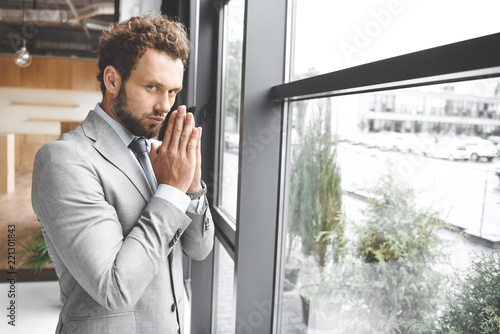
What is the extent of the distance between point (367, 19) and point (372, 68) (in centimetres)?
26

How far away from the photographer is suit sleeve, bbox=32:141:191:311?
3.12 feet

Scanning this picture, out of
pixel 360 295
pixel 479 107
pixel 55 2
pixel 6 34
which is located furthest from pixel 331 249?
pixel 6 34

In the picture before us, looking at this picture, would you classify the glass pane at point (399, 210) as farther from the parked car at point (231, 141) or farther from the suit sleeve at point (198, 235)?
the parked car at point (231, 141)

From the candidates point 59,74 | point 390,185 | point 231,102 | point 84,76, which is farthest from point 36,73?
point 390,185

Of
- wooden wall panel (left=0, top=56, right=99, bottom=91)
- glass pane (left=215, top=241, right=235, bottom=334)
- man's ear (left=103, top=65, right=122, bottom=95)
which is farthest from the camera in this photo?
wooden wall panel (left=0, top=56, right=99, bottom=91)

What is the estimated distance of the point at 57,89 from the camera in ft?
19.0

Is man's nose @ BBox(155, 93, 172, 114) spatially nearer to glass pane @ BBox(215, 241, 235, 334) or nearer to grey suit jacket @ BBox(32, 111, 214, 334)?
grey suit jacket @ BBox(32, 111, 214, 334)

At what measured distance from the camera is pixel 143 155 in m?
1.32

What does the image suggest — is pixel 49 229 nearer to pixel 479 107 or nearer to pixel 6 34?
pixel 479 107

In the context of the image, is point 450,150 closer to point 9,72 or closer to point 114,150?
point 114,150

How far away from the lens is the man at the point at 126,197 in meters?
0.96

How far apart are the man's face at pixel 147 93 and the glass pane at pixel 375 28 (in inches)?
20.8

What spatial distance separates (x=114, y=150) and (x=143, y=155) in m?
0.18

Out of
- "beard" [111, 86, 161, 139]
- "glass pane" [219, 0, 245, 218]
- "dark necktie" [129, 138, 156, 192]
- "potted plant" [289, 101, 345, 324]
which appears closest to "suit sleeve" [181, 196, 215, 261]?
"dark necktie" [129, 138, 156, 192]
